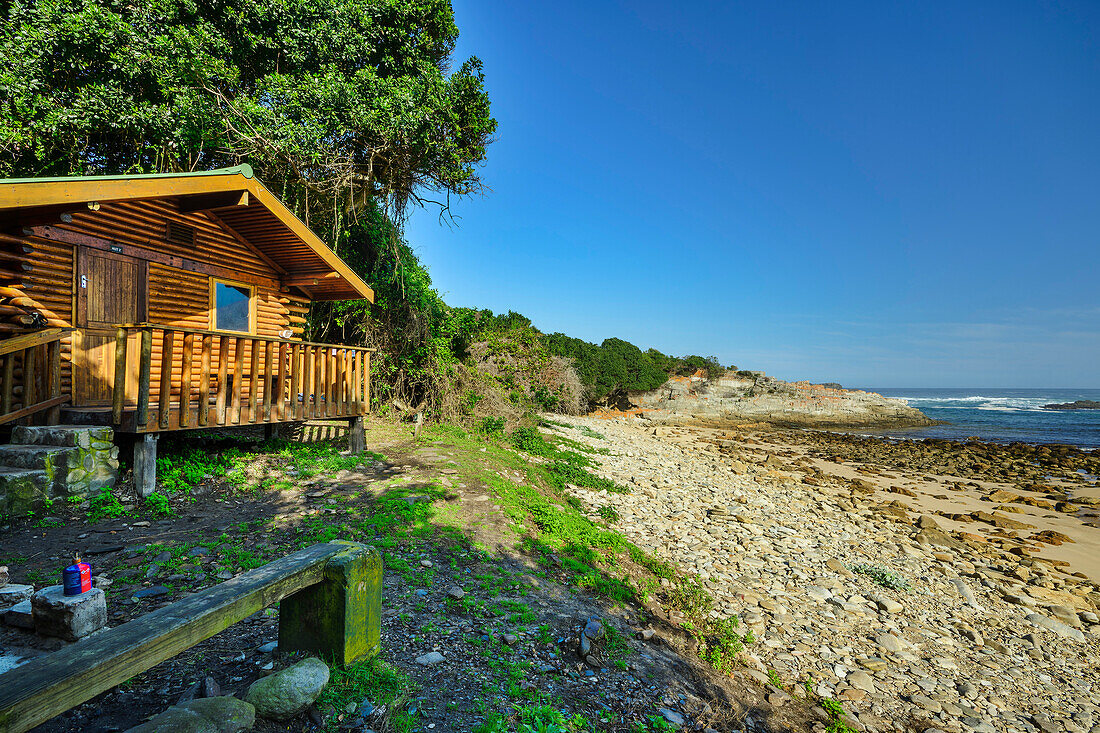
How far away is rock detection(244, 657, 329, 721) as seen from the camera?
9.12ft

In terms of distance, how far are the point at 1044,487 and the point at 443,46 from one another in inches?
1018

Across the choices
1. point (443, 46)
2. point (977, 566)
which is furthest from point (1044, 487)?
point (443, 46)

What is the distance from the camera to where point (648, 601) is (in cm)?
599

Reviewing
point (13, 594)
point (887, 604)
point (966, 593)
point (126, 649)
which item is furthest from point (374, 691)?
point (966, 593)

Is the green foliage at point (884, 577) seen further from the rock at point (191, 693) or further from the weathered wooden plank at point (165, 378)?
the weathered wooden plank at point (165, 378)

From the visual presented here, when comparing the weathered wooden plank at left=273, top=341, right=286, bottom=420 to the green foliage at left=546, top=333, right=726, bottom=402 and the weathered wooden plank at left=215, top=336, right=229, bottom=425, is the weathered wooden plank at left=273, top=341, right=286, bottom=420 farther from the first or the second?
the green foliage at left=546, top=333, right=726, bottom=402

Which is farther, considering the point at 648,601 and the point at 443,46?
the point at 443,46

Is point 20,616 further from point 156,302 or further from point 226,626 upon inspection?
point 156,302

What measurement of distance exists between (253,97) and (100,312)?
8511 mm

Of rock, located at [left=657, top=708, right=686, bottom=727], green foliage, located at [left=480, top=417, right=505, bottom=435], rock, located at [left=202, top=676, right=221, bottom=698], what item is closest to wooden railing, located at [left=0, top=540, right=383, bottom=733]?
rock, located at [left=202, top=676, right=221, bottom=698]

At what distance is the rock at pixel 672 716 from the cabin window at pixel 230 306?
10.6 meters

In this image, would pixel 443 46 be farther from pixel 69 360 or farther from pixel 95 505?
pixel 95 505

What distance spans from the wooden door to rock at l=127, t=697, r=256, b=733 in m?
7.87

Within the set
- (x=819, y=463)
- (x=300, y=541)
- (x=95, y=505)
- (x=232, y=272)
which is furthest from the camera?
(x=819, y=463)
